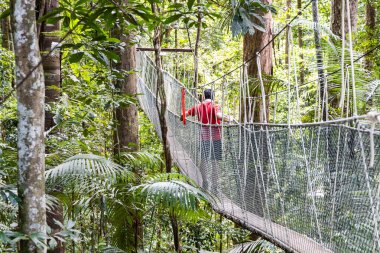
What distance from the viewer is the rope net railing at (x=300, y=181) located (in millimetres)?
1495

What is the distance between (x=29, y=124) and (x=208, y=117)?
2249mm

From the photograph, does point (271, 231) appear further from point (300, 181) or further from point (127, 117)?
point (127, 117)

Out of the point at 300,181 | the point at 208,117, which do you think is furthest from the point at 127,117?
the point at 300,181

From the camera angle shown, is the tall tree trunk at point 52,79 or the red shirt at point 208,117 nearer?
the tall tree trunk at point 52,79

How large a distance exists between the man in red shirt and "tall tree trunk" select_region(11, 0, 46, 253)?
182 cm

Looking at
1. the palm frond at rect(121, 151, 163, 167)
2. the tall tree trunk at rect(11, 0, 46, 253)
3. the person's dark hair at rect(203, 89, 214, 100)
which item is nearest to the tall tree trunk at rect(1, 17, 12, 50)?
the person's dark hair at rect(203, 89, 214, 100)

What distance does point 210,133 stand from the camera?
3211 mm

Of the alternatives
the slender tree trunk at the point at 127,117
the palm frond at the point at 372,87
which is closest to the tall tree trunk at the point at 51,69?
the slender tree trunk at the point at 127,117

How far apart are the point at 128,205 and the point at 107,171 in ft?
1.54

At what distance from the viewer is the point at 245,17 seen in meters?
1.79

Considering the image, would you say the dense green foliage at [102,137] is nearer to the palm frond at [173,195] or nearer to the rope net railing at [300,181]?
the palm frond at [173,195]

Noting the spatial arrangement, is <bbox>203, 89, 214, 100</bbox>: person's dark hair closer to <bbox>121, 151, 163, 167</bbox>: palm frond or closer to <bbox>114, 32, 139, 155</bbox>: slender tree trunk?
<bbox>114, 32, 139, 155</bbox>: slender tree trunk

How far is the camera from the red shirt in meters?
3.38

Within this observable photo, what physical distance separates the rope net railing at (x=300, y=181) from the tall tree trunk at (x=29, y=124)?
0.91 metres
